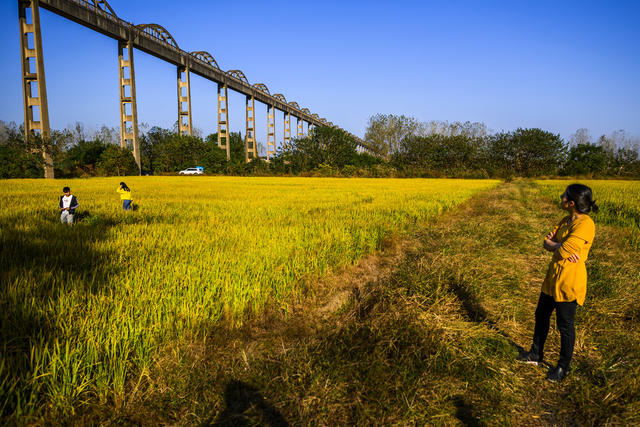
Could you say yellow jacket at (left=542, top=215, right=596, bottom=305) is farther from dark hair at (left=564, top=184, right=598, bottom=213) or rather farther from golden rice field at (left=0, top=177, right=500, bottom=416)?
golden rice field at (left=0, top=177, right=500, bottom=416)

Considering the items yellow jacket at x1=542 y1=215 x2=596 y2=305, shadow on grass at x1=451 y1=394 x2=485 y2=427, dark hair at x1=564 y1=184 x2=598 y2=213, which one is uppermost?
dark hair at x1=564 y1=184 x2=598 y2=213

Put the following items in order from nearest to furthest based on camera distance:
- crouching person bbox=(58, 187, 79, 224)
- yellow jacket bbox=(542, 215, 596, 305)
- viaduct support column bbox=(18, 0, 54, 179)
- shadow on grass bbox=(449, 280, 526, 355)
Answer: yellow jacket bbox=(542, 215, 596, 305) → shadow on grass bbox=(449, 280, 526, 355) → crouching person bbox=(58, 187, 79, 224) → viaduct support column bbox=(18, 0, 54, 179)

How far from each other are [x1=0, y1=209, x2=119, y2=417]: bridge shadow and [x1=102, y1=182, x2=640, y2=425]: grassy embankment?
1.69ft

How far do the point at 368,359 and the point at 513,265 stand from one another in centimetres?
336

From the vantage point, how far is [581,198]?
2.08 meters

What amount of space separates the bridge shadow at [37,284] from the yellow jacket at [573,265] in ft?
10.2

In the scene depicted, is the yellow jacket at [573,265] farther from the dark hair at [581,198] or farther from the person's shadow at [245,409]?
the person's shadow at [245,409]

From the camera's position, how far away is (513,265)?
4.30 meters

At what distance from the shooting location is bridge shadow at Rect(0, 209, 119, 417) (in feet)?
5.33

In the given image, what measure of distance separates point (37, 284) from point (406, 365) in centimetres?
311

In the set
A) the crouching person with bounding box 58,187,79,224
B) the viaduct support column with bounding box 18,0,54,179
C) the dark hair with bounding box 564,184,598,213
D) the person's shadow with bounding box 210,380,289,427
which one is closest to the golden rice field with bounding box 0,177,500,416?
the crouching person with bounding box 58,187,79,224

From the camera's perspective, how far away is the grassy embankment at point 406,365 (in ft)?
5.34

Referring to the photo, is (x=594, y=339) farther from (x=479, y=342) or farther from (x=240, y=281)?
(x=240, y=281)

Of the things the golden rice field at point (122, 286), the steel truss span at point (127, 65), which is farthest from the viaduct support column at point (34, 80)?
the golden rice field at point (122, 286)
